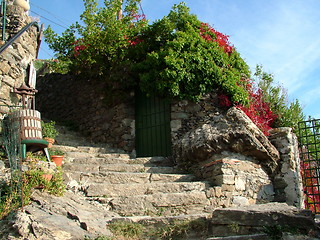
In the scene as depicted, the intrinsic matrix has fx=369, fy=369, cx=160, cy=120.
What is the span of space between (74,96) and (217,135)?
565cm

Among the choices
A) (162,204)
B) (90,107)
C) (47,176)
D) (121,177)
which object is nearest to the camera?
(47,176)

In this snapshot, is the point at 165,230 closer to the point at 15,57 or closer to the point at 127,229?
the point at 127,229

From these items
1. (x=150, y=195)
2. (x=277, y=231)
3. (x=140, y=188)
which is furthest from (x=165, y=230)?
(x=277, y=231)

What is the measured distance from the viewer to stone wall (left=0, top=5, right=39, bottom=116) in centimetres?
646

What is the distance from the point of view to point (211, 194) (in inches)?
236

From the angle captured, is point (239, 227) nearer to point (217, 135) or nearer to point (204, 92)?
point (217, 135)

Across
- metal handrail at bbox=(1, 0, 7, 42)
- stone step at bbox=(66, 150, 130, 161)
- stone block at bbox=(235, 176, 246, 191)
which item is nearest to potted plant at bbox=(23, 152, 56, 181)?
stone step at bbox=(66, 150, 130, 161)

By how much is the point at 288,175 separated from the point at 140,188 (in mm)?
2983

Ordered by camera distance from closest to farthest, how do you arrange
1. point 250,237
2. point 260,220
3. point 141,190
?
point 250,237 → point 260,220 → point 141,190

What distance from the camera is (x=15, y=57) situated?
682 centimetres

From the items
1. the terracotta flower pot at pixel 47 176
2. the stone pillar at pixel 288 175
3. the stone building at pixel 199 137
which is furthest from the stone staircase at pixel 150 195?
the stone pillar at pixel 288 175

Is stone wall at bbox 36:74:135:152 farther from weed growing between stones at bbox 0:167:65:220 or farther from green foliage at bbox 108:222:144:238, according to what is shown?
green foliage at bbox 108:222:144:238

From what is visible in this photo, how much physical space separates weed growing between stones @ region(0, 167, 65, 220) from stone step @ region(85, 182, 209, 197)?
0.64 m

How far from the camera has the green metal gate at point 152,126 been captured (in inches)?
340
